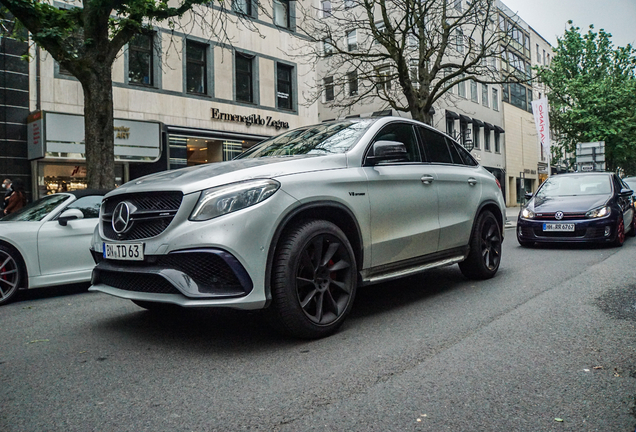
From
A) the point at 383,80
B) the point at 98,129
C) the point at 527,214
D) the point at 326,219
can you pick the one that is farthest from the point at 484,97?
the point at 326,219

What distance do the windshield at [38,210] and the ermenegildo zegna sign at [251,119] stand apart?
1319 cm

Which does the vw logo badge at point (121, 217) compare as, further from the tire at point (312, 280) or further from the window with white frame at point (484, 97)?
the window with white frame at point (484, 97)

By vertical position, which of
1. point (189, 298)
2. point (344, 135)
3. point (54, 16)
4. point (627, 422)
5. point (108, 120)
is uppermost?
point (54, 16)

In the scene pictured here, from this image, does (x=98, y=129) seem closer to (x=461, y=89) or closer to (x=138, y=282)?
(x=138, y=282)

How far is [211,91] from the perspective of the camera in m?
19.9

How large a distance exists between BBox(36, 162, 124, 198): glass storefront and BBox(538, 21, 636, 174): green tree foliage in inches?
1051

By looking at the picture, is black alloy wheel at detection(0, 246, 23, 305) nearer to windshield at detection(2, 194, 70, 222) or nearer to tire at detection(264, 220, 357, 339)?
windshield at detection(2, 194, 70, 222)

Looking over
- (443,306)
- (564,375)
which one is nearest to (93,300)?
(443,306)

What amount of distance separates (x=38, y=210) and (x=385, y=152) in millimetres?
4732

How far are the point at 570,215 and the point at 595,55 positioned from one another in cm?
3117

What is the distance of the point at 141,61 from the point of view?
17.8m

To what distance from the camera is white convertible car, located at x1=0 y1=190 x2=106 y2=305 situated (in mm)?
6234

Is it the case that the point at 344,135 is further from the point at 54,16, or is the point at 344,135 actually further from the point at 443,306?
the point at 54,16

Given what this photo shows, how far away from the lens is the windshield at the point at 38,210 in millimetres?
6688
